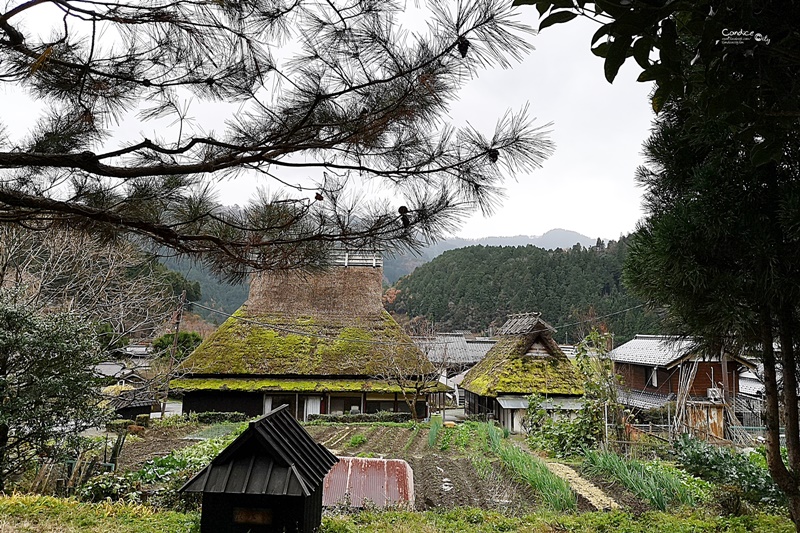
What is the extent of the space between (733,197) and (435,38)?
1553 millimetres

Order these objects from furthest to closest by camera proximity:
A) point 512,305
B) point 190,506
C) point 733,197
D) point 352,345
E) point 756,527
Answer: point 512,305
point 352,345
point 190,506
point 756,527
point 733,197

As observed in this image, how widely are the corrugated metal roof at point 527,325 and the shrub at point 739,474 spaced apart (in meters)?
9.56

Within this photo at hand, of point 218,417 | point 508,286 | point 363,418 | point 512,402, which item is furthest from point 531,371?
point 508,286

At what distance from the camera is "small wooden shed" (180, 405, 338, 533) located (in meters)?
2.74

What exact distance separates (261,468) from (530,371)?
12339mm

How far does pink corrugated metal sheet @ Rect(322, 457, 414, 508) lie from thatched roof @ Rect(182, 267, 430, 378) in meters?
6.95

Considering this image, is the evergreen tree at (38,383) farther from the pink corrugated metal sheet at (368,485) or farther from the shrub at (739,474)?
the shrub at (739,474)

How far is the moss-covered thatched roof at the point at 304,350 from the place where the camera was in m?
13.9

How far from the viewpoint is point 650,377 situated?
1536 centimetres

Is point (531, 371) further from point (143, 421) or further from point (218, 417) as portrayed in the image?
point (143, 421)

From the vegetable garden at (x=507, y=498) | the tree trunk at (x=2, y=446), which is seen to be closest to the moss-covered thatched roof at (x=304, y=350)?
the vegetable garden at (x=507, y=498)

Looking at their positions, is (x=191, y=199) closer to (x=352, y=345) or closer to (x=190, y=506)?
(x=190, y=506)

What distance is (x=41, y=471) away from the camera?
5.57m

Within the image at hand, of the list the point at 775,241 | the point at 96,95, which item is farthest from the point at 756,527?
the point at 96,95
